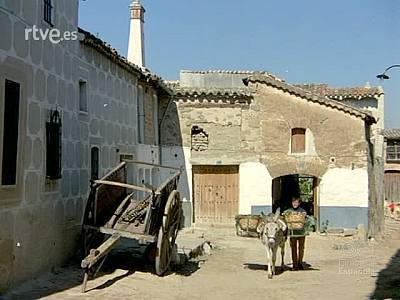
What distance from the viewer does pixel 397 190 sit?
34.8 m

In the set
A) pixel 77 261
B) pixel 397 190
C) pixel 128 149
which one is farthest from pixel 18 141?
pixel 397 190

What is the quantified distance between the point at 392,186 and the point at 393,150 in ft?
10.3

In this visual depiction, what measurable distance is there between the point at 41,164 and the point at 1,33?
8.15 ft

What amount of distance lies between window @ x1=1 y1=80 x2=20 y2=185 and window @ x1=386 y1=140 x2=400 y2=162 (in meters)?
32.5

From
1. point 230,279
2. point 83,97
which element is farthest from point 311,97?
point 230,279

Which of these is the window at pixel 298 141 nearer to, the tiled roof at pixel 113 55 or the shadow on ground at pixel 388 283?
the tiled roof at pixel 113 55

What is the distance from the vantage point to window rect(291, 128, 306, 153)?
20.5 m

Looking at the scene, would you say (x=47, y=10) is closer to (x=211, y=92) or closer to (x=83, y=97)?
(x=83, y=97)

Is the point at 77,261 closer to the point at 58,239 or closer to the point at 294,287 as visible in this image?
the point at 58,239

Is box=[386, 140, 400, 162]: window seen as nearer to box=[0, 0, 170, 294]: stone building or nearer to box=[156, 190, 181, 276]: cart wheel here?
box=[0, 0, 170, 294]: stone building

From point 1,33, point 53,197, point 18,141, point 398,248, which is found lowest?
point 398,248

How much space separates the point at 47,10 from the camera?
33.3ft

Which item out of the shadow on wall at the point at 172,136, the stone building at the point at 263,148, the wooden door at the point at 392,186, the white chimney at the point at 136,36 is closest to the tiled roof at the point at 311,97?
the stone building at the point at 263,148

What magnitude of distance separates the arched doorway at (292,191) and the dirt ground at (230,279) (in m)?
6.31
